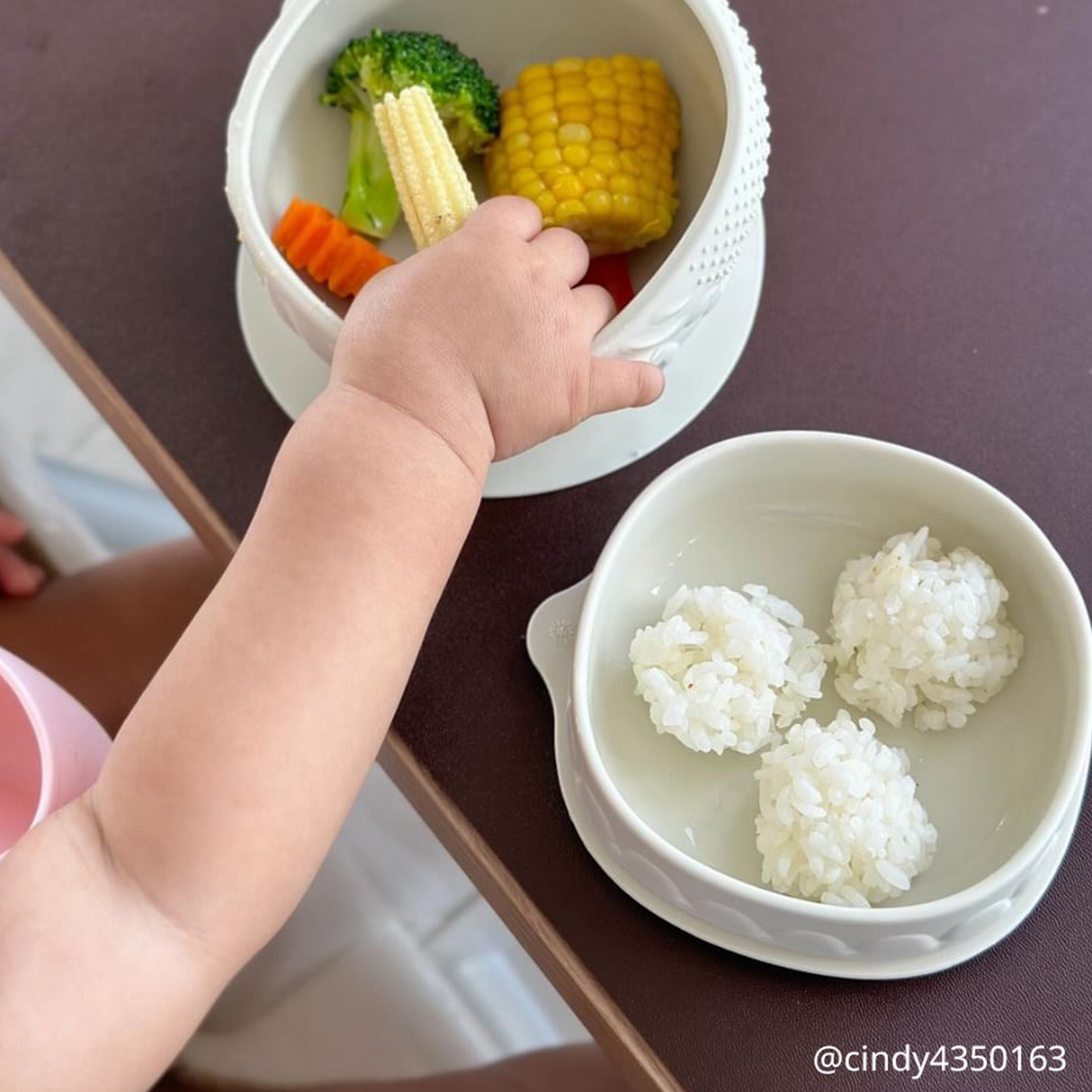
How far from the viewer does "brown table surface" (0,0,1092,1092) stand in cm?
51

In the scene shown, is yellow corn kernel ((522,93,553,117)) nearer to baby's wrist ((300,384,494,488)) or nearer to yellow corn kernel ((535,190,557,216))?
yellow corn kernel ((535,190,557,216))

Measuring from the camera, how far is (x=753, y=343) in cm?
62

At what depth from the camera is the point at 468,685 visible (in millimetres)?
571

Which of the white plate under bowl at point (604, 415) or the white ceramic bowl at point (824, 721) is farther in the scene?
the white plate under bowl at point (604, 415)

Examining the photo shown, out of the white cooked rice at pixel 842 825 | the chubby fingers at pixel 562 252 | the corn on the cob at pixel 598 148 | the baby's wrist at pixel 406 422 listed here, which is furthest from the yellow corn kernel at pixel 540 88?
the white cooked rice at pixel 842 825

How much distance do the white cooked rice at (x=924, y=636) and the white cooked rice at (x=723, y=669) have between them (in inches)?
0.9

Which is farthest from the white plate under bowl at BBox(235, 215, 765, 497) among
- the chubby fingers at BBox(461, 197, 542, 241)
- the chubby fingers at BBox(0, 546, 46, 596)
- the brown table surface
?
the chubby fingers at BBox(0, 546, 46, 596)

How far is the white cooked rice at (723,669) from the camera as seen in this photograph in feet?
1.68

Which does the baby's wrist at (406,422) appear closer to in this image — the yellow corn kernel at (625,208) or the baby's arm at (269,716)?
the baby's arm at (269,716)


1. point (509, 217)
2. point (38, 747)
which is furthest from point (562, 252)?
point (38, 747)

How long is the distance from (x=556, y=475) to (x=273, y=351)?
0.58 feet

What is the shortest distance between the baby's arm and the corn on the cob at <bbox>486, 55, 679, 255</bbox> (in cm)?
10

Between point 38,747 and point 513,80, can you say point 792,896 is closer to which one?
point 38,747

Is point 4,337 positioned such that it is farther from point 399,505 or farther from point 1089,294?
point 1089,294
